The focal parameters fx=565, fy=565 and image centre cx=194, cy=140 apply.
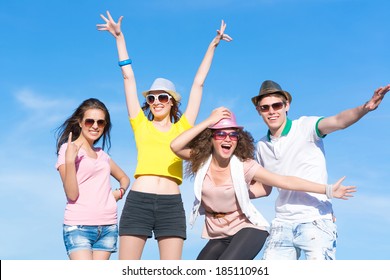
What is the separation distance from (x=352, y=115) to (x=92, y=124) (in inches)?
163

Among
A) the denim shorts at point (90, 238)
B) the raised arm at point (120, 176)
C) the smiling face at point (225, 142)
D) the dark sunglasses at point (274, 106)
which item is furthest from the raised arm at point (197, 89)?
the denim shorts at point (90, 238)

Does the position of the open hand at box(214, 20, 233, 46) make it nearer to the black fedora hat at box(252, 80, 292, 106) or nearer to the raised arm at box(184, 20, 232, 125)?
the raised arm at box(184, 20, 232, 125)

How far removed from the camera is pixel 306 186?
26.2 feet

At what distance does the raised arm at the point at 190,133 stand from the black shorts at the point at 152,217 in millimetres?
720

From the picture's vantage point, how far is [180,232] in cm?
851

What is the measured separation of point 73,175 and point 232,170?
8.05 feet

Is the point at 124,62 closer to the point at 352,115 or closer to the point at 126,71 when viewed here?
the point at 126,71

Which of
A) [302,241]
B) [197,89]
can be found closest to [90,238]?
[197,89]

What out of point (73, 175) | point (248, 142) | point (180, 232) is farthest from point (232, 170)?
point (73, 175)

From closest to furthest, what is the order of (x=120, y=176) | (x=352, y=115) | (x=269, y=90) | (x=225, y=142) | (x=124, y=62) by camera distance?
(x=352, y=115) → (x=225, y=142) → (x=269, y=90) → (x=124, y=62) → (x=120, y=176)

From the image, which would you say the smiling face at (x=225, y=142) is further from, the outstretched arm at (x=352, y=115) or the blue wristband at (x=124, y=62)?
the blue wristband at (x=124, y=62)
